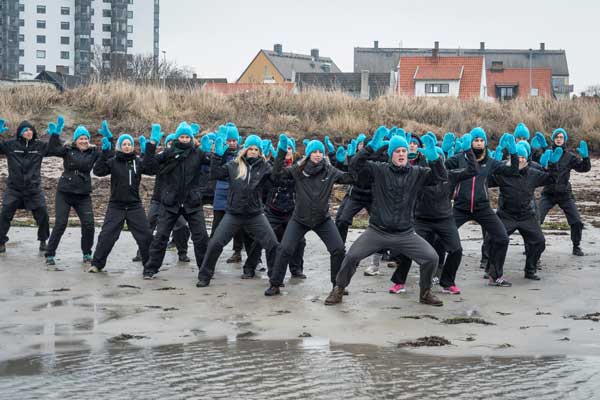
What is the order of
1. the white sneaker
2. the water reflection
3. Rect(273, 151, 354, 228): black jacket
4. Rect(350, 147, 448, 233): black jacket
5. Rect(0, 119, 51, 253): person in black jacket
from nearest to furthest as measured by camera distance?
the water reflection, Rect(350, 147, 448, 233): black jacket, Rect(273, 151, 354, 228): black jacket, the white sneaker, Rect(0, 119, 51, 253): person in black jacket

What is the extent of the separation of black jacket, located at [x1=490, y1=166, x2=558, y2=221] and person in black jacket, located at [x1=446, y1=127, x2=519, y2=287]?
20 centimetres

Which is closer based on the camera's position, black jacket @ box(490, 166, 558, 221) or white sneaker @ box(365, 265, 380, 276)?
black jacket @ box(490, 166, 558, 221)

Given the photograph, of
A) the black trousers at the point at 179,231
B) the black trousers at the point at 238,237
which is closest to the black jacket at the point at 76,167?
the black trousers at the point at 179,231

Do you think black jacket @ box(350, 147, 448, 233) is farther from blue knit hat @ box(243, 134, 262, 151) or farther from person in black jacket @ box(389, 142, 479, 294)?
blue knit hat @ box(243, 134, 262, 151)

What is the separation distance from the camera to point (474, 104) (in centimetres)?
2836

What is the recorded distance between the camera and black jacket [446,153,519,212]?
10.2 metres

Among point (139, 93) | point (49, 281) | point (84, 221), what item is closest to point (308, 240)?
point (84, 221)

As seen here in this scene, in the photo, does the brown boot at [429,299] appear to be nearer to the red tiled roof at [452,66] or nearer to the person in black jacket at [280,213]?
the person in black jacket at [280,213]

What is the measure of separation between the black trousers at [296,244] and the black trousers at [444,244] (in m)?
0.67

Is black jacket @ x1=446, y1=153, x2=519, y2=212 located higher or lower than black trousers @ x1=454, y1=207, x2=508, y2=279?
higher

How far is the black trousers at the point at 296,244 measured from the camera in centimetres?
948

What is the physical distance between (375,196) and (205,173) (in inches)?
142

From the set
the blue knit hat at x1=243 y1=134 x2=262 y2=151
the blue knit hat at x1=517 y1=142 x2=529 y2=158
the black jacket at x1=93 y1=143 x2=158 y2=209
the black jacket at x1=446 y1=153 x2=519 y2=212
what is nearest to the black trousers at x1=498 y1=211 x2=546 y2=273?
the black jacket at x1=446 y1=153 x2=519 y2=212

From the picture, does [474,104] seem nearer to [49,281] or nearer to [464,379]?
[49,281]
